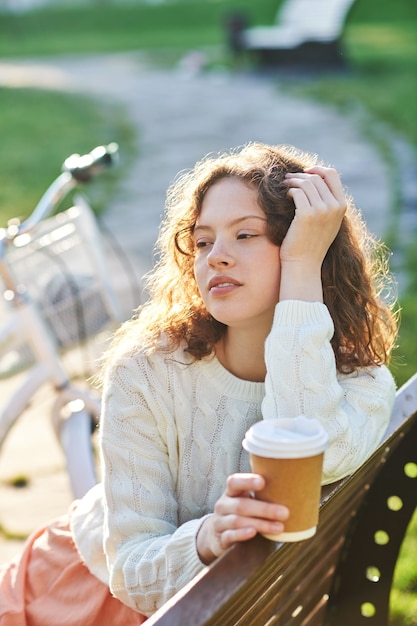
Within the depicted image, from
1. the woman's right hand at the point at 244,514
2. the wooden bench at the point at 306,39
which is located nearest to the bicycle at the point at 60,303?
the woman's right hand at the point at 244,514

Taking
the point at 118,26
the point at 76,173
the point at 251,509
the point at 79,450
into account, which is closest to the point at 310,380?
the point at 251,509

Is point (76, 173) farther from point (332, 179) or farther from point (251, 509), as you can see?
point (251, 509)

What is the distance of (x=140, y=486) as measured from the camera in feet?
6.25

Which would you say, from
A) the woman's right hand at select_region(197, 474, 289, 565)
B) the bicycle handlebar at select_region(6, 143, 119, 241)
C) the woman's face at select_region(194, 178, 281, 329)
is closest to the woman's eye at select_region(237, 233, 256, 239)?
the woman's face at select_region(194, 178, 281, 329)

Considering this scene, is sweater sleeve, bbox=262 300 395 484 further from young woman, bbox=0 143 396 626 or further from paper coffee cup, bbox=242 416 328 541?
paper coffee cup, bbox=242 416 328 541

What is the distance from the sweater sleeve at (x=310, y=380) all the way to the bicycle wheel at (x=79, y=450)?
1.41 meters

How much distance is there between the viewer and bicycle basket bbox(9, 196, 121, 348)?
3.54m

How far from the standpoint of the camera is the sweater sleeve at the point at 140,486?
5.89 feet

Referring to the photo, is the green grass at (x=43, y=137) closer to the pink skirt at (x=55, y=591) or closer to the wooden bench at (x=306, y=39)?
the wooden bench at (x=306, y=39)

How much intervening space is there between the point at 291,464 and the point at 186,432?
721mm

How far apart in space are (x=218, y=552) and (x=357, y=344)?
598mm

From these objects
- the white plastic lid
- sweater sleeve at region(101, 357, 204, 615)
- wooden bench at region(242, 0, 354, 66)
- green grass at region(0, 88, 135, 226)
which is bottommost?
sweater sleeve at region(101, 357, 204, 615)

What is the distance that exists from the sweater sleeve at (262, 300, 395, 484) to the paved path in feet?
6.30

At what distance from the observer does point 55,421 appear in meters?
3.49
